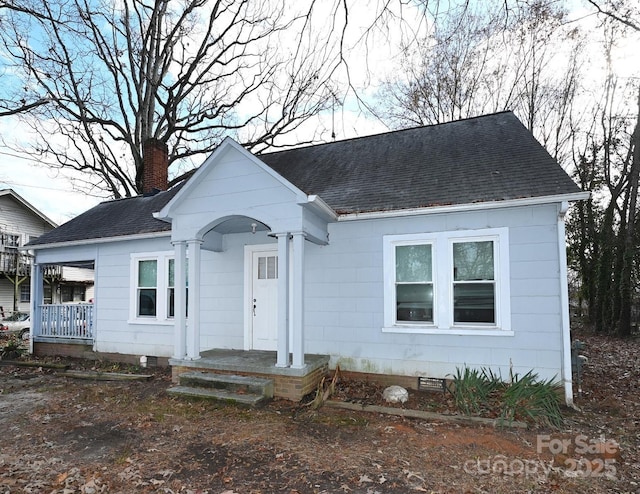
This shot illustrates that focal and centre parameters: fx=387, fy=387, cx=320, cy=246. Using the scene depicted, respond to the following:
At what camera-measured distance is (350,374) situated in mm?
7199

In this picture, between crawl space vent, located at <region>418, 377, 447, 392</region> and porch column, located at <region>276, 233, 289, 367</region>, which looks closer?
porch column, located at <region>276, 233, 289, 367</region>

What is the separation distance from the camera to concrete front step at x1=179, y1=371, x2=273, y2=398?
6352 mm

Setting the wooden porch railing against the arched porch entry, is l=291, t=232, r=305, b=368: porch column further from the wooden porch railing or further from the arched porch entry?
the wooden porch railing

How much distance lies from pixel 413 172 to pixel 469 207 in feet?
6.53

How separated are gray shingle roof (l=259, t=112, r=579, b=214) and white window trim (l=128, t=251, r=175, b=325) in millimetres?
3772

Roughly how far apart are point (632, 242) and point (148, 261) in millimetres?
16039

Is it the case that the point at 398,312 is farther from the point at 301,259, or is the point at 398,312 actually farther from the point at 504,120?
the point at 504,120

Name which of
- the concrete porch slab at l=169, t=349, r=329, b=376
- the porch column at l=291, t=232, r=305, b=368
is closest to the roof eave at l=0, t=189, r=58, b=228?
the concrete porch slab at l=169, t=349, r=329, b=376

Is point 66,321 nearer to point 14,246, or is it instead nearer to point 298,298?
point 298,298

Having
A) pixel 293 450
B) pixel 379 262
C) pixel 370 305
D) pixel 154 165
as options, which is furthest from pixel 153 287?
pixel 293 450

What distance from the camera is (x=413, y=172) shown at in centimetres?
809

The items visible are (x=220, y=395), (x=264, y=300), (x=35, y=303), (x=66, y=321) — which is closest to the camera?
(x=220, y=395)

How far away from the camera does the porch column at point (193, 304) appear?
23.6 feet

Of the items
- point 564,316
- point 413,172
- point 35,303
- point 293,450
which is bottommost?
point 293,450
